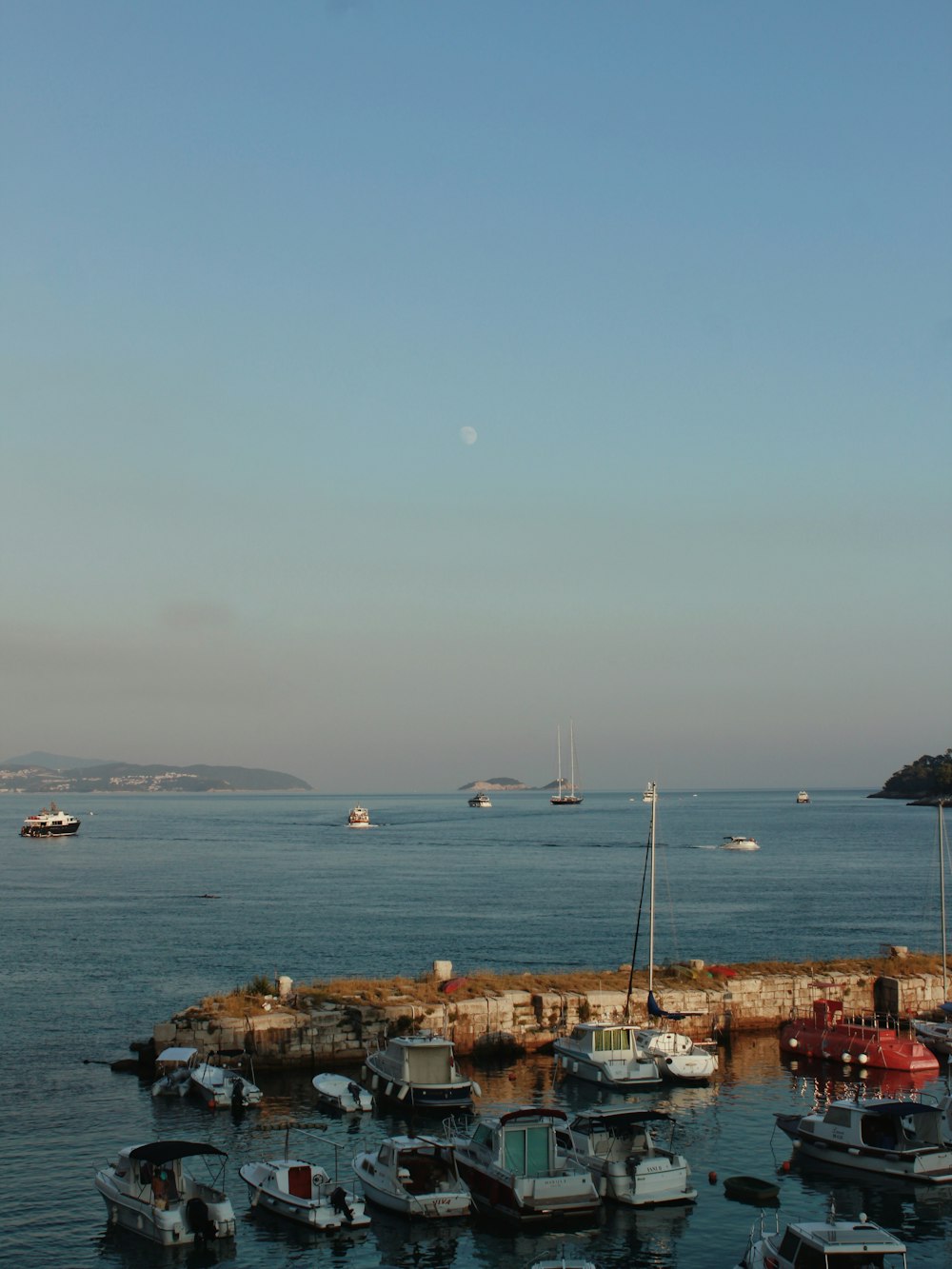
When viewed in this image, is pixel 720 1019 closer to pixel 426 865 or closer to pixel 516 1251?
pixel 516 1251

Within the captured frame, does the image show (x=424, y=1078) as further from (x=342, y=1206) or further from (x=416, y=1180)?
(x=342, y=1206)

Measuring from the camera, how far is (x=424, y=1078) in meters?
40.8

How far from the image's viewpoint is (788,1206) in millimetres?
32062

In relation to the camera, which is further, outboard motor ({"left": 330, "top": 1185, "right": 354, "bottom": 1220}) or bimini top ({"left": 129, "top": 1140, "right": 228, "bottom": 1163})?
outboard motor ({"left": 330, "top": 1185, "right": 354, "bottom": 1220})

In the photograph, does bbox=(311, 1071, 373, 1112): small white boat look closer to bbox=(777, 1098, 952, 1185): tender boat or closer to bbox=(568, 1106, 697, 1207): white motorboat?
bbox=(568, 1106, 697, 1207): white motorboat

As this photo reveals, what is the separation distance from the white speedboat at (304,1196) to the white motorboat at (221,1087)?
26.5 feet

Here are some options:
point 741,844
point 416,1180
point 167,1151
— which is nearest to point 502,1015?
point 416,1180

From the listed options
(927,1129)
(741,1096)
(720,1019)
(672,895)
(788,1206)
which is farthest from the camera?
(672,895)

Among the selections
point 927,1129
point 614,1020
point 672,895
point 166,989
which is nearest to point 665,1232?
point 927,1129

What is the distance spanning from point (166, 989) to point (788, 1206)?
41.1m

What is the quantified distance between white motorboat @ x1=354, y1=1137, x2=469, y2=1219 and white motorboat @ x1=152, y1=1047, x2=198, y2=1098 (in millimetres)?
11490

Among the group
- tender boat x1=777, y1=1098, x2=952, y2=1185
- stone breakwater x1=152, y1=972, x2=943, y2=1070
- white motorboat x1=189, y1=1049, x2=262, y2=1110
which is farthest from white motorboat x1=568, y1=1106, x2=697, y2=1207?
stone breakwater x1=152, y1=972, x2=943, y2=1070

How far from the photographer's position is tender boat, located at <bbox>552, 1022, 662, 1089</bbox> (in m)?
43.9

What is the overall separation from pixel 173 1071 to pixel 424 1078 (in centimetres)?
929
